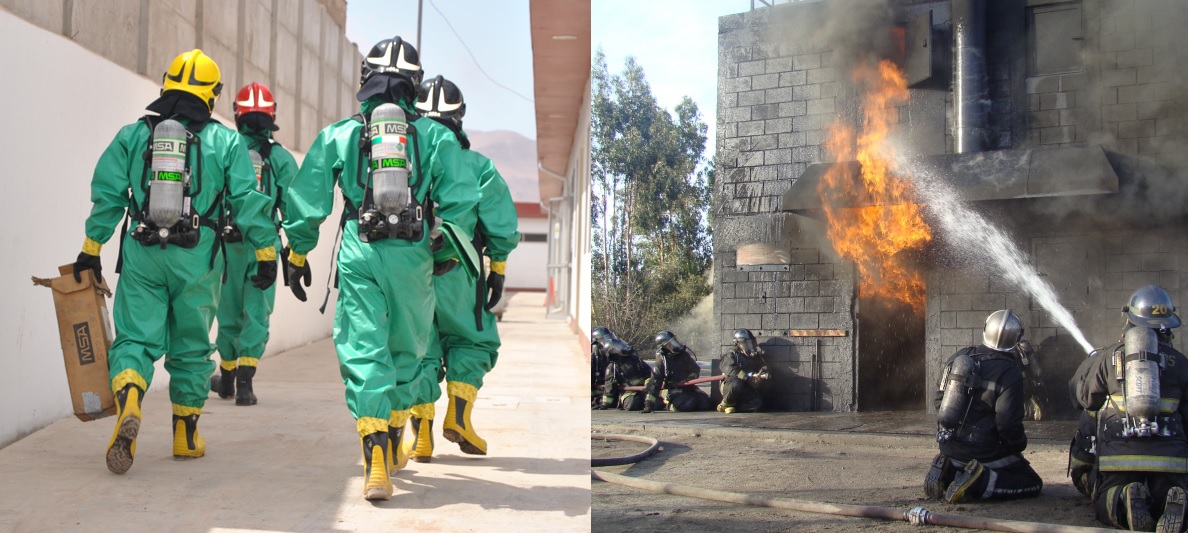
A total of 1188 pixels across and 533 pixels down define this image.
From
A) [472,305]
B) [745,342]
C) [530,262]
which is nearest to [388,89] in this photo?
[472,305]

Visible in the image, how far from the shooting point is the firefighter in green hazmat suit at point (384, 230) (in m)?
3.73

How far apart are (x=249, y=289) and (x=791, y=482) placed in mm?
5209

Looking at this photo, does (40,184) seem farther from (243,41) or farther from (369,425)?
(243,41)

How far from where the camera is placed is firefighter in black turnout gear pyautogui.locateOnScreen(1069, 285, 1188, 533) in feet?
4.40

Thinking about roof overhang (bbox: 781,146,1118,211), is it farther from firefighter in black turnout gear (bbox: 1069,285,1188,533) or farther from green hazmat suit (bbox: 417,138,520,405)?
green hazmat suit (bbox: 417,138,520,405)

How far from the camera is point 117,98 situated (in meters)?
6.09

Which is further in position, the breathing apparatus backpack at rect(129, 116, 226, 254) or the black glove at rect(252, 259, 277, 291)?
the black glove at rect(252, 259, 277, 291)

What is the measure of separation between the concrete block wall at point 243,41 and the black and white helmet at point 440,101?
1.83 m

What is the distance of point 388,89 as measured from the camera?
404cm

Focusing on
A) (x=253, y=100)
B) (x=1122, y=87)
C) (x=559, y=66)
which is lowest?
(x=1122, y=87)

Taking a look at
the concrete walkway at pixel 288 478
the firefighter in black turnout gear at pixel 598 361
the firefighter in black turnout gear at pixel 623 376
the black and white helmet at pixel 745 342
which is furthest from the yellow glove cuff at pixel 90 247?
the black and white helmet at pixel 745 342

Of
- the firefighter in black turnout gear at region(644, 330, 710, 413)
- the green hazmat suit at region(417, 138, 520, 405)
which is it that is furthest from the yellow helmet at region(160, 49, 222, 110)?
the firefighter in black turnout gear at region(644, 330, 710, 413)

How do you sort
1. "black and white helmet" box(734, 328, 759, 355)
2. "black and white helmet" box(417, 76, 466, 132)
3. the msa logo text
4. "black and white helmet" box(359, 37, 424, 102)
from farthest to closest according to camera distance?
"black and white helmet" box(417, 76, 466, 132), the msa logo text, "black and white helmet" box(359, 37, 424, 102), "black and white helmet" box(734, 328, 759, 355)

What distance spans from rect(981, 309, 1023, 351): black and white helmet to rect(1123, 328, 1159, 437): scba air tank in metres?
0.13
